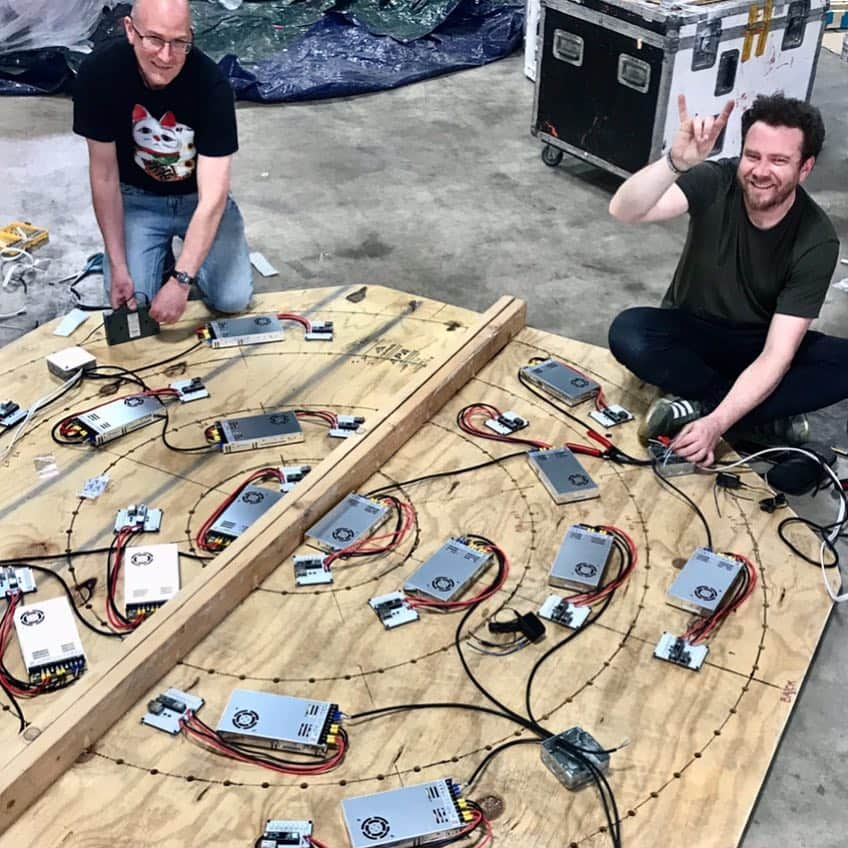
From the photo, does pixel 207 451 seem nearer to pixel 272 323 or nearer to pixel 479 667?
pixel 272 323

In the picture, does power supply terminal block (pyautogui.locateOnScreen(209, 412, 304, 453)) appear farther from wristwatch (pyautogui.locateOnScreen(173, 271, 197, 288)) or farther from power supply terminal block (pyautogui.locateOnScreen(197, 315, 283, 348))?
wristwatch (pyautogui.locateOnScreen(173, 271, 197, 288))

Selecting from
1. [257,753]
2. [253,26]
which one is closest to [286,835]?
[257,753]

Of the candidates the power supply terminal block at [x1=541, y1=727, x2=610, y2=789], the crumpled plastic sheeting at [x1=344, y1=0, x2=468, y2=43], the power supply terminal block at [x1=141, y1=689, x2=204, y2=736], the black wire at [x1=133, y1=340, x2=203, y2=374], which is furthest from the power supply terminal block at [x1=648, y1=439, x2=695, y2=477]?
the crumpled plastic sheeting at [x1=344, y1=0, x2=468, y2=43]

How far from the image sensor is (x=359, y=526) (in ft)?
8.84

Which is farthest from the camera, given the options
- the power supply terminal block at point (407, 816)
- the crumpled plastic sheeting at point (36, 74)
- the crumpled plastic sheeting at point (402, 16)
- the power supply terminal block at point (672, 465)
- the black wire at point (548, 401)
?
the crumpled plastic sheeting at point (402, 16)

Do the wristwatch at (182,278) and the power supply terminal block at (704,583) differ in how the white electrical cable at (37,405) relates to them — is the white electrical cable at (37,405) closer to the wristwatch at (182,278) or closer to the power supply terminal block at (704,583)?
the wristwatch at (182,278)

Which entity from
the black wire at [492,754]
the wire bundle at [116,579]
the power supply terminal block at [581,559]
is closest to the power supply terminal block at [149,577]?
the wire bundle at [116,579]

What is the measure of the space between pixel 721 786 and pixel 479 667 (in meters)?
0.57

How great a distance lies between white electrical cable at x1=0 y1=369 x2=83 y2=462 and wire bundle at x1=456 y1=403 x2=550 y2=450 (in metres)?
1.20

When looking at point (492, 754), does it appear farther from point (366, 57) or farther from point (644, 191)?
point (366, 57)

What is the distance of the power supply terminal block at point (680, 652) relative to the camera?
2.35 meters

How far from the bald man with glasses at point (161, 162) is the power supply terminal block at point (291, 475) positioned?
88cm

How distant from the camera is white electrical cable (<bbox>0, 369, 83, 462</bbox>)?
9.76 feet

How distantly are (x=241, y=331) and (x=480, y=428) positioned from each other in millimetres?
937
